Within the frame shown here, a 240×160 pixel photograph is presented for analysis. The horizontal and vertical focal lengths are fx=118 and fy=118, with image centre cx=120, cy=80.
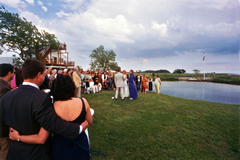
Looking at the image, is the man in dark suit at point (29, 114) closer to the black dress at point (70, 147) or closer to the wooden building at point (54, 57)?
the black dress at point (70, 147)

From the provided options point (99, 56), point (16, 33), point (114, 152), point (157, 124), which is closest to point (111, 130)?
point (114, 152)

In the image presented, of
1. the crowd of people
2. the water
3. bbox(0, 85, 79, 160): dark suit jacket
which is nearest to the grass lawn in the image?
the crowd of people

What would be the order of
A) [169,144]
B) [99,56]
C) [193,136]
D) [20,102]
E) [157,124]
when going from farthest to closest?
[99,56], [157,124], [193,136], [169,144], [20,102]

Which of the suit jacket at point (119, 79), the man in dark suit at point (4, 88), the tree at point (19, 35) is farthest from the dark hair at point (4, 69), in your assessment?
the tree at point (19, 35)

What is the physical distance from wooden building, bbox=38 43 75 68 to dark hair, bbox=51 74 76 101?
1149 inches

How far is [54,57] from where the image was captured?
A: 1241 inches

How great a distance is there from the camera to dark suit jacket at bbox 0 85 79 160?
120 centimetres

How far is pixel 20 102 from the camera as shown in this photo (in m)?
1.21

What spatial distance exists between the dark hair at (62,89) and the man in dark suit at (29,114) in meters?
0.22

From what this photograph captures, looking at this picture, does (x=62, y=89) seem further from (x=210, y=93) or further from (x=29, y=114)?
(x=210, y=93)

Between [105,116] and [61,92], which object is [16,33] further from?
[61,92]

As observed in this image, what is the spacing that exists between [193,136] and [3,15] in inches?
1240

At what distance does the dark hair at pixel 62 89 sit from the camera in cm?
151

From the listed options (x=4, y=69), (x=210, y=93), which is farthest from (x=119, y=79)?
(x=210, y=93)
